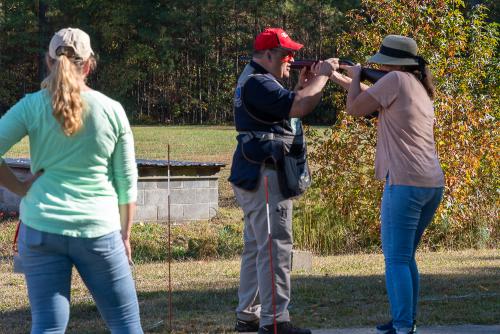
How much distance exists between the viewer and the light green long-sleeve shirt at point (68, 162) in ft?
12.9

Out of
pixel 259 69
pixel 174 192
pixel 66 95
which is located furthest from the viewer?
pixel 174 192

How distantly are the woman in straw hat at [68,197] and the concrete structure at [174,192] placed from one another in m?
10.6

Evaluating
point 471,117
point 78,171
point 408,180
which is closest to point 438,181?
point 408,180

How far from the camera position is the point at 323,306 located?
7.38 m

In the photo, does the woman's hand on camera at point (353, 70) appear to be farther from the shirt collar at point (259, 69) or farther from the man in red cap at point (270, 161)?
the shirt collar at point (259, 69)

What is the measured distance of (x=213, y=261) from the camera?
12.1 metres

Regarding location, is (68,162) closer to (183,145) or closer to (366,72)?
(366,72)

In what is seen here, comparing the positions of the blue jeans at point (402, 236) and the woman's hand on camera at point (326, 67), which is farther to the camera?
the woman's hand on camera at point (326, 67)

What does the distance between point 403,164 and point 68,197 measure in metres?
2.29

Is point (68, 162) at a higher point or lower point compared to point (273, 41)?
lower

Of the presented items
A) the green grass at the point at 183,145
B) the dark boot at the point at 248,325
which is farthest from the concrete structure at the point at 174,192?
the dark boot at the point at 248,325

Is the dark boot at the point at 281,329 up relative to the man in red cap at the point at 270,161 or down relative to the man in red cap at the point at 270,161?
down

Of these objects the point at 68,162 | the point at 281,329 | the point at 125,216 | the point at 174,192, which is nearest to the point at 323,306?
the point at 281,329

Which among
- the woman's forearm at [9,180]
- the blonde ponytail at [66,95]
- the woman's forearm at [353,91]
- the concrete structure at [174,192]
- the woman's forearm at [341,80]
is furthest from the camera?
the concrete structure at [174,192]
